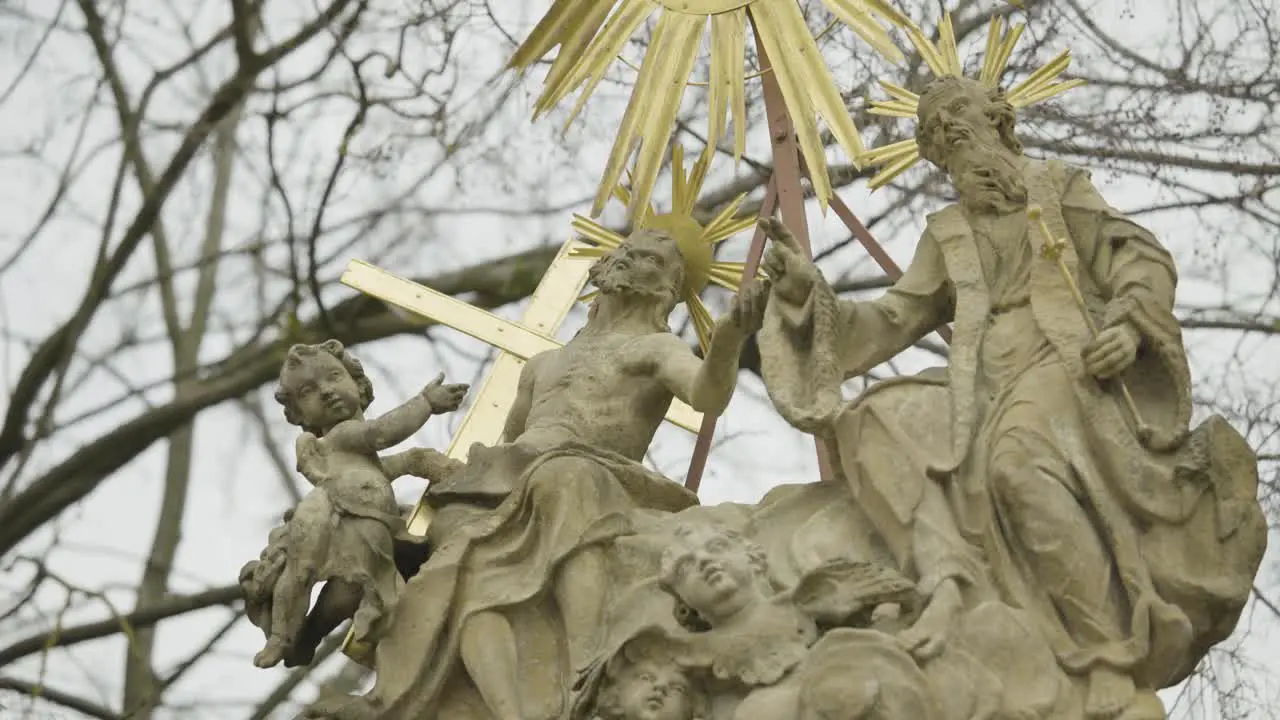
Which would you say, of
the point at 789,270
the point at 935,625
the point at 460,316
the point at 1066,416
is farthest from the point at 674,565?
the point at 460,316

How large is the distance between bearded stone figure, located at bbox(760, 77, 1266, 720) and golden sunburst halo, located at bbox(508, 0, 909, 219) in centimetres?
74

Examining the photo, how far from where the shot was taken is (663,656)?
7352 mm

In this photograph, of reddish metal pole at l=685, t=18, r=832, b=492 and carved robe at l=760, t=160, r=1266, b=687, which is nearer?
carved robe at l=760, t=160, r=1266, b=687

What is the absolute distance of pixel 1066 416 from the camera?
7418 mm

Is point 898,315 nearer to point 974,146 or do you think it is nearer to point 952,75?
point 974,146

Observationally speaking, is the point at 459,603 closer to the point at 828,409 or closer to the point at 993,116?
the point at 828,409

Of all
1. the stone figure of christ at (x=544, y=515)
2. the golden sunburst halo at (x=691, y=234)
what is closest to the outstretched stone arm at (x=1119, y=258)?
the stone figure of christ at (x=544, y=515)

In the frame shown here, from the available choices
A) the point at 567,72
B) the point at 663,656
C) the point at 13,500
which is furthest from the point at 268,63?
the point at 663,656

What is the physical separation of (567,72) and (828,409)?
6.48 feet

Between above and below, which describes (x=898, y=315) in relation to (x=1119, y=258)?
above

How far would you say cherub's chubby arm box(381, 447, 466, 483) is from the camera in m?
8.46

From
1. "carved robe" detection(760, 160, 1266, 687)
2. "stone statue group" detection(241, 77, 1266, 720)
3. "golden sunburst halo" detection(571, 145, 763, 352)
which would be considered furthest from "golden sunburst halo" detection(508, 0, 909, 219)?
"carved robe" detection(760, 160, 1266, 687)

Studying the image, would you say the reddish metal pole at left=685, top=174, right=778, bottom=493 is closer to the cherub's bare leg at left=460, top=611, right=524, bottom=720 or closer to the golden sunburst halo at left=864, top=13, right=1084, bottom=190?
the golden sunburst halo at left=864, top=13, right=1084, bottom=190

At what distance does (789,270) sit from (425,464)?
4.21 ft
